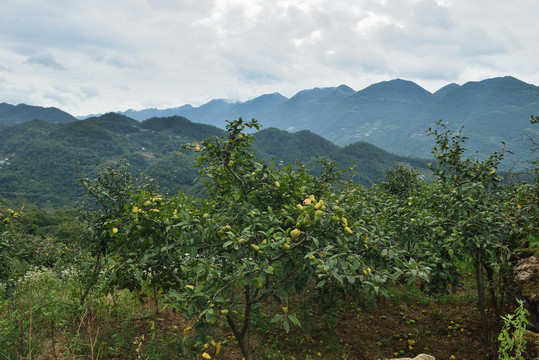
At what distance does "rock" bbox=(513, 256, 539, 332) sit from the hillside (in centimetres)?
8778

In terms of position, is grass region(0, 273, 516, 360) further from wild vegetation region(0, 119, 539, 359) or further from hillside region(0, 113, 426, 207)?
hillside region(0, 113, 426, 207)

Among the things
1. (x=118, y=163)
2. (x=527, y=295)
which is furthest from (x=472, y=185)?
(x=118, y=163)

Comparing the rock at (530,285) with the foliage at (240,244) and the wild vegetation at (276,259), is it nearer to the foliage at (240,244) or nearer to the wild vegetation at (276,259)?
the wild vegetation at (276,259)

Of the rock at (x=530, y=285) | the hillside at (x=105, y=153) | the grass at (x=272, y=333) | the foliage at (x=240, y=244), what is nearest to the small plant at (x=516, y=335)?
the foliage at (x=240, y=244)

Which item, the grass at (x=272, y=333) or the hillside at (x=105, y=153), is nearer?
the grass at (x=272, y=333)

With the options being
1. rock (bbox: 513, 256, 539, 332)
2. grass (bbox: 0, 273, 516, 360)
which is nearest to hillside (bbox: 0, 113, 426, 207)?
grass (bbox: 0, 273, 516, 360)

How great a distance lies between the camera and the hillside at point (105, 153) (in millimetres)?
107188

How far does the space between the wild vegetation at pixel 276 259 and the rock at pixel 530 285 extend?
0.61ft

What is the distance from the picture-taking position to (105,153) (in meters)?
151

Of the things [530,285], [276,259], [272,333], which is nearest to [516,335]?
[276,259]

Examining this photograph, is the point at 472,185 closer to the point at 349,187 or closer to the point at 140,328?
the point at 349,187

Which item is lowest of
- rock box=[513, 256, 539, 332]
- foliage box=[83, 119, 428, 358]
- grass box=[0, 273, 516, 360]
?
grass box=[0, 273, 516, 360]

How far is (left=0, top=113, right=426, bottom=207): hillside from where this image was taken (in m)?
107

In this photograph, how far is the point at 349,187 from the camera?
572cm
